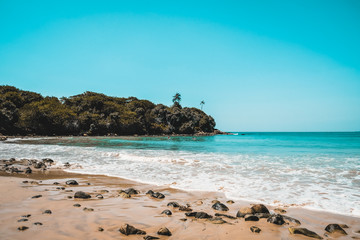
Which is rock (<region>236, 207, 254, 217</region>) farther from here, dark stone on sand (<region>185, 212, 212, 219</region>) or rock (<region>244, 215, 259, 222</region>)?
dark stone on sand (<region>185, 212, 212, 219</region>)

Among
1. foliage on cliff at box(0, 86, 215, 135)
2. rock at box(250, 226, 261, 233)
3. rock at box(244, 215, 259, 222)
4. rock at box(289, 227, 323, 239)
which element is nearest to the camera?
rock at box(289, 227, 323, 239)

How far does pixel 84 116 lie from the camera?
200ft

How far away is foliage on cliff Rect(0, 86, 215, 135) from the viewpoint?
52.0 m

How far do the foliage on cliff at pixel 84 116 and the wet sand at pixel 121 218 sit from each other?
58.7m

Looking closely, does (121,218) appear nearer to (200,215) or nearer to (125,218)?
(125,218)

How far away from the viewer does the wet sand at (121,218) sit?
11.4 ft

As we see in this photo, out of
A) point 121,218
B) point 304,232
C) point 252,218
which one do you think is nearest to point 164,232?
point 121,218

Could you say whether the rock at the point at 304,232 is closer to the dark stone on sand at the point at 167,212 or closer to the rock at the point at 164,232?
the rock at the point at 164,232

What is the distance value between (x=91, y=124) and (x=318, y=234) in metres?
66.1

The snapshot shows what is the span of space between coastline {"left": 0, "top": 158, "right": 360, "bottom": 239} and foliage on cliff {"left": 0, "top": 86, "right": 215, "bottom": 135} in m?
58.4

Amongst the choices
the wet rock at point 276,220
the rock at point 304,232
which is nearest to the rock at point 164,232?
the wet rock at point 276,220

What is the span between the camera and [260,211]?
4.63 metres

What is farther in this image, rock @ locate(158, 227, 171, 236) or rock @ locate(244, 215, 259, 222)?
rock @ locate(244, 215, 259, 222)

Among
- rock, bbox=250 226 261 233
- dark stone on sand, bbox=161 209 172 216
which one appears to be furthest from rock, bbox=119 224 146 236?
rock, bbox=250 226 261 233
